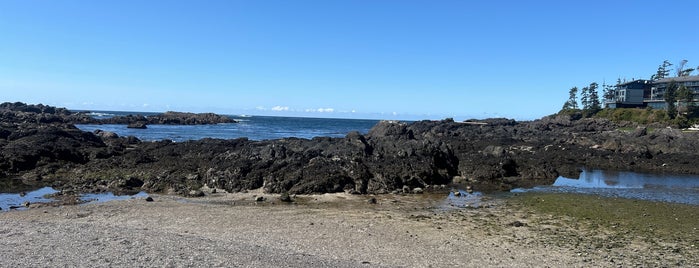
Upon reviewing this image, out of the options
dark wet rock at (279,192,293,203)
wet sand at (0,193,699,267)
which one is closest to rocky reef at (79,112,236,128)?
dark wet rock at (279,192,293,203)

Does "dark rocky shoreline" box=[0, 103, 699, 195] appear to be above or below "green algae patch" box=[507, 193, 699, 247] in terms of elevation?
above

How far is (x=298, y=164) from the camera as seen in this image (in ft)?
93.4

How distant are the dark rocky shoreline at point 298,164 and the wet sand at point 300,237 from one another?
4380mm

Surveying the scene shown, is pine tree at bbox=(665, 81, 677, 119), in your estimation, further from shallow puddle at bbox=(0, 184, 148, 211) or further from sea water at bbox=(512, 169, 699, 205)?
shallow puddle at bbox=(0, 184, 148, 211)

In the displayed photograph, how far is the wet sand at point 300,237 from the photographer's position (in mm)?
12477

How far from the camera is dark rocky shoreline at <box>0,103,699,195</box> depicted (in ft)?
84.3

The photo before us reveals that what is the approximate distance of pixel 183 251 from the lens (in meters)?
12.9

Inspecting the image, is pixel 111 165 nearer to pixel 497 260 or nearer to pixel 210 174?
pixel 210 174

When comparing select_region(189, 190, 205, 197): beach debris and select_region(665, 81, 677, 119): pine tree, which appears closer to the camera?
select_region(189, 190, 205, 197): beach debris

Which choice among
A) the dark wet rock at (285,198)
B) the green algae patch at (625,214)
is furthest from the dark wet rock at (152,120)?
the green algae patch at (625,214)

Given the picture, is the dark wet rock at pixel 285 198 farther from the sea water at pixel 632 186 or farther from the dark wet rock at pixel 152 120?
the dark wet rock at pixel 152 120

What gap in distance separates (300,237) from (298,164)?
1333 centimetres

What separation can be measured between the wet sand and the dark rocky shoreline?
14.4 ft

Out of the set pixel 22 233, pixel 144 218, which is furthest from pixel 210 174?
pixel 22 233
